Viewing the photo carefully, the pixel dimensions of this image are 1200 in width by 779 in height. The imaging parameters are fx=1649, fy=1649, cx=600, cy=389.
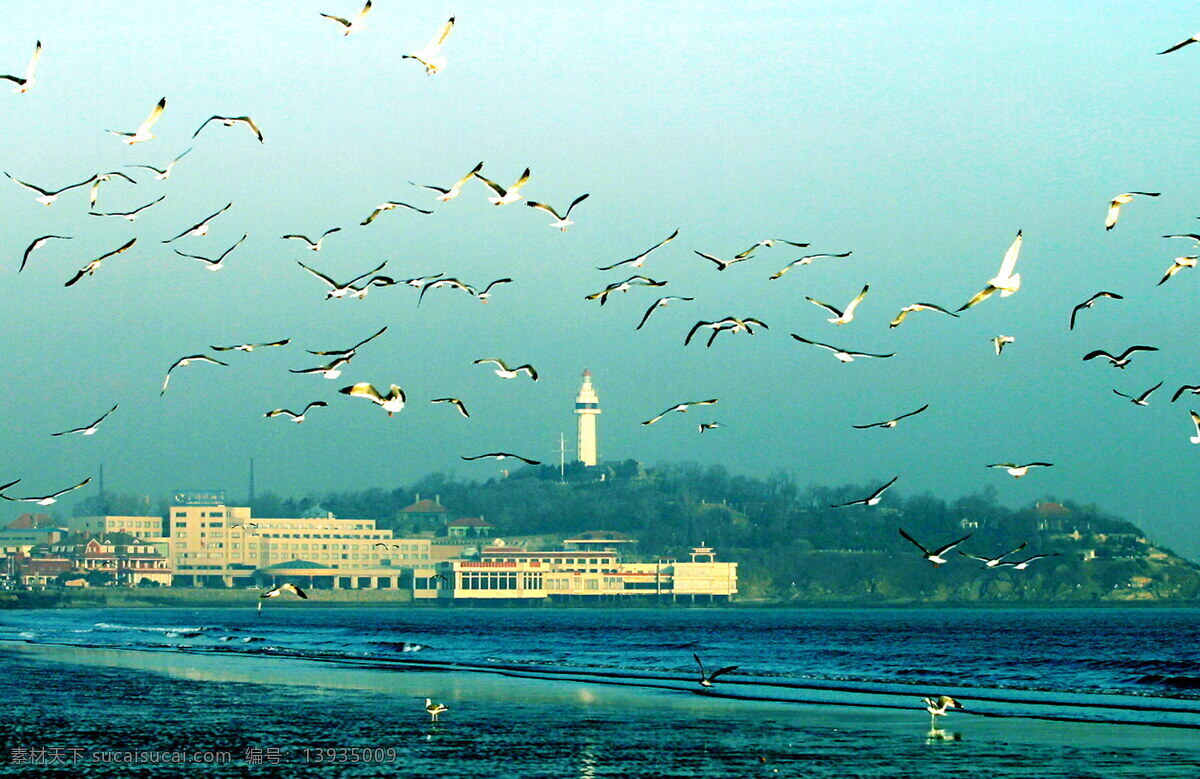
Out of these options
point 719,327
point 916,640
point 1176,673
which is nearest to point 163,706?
point 719,327

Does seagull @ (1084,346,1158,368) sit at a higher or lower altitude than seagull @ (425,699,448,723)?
higher

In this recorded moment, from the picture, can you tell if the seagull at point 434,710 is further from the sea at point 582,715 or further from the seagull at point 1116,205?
the seagull at point 1116,205

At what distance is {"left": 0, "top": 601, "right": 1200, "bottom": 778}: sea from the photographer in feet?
106

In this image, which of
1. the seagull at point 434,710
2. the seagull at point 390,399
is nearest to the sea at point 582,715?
the seagull at point 434,710

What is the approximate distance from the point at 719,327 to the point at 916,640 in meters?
90.3

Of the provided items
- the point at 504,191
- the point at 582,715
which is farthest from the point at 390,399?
the point at 582,715

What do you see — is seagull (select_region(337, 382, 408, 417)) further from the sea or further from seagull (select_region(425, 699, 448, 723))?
seagull (select_region(425, 699, 448, 723))

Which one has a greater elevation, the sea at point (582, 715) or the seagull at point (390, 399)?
the seagull at point (390, 399)

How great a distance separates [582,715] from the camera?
142 ft

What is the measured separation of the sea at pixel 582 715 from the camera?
106 ft

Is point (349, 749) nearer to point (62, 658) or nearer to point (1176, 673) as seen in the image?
point (62, 658)

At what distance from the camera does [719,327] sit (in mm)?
36219

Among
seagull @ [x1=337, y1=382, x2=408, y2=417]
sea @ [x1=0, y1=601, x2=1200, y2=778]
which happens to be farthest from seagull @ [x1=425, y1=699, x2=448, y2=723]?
seagull @ [x1=337, y1=382, x2=408, y2=417]

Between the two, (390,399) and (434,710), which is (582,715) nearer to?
(434,710)
